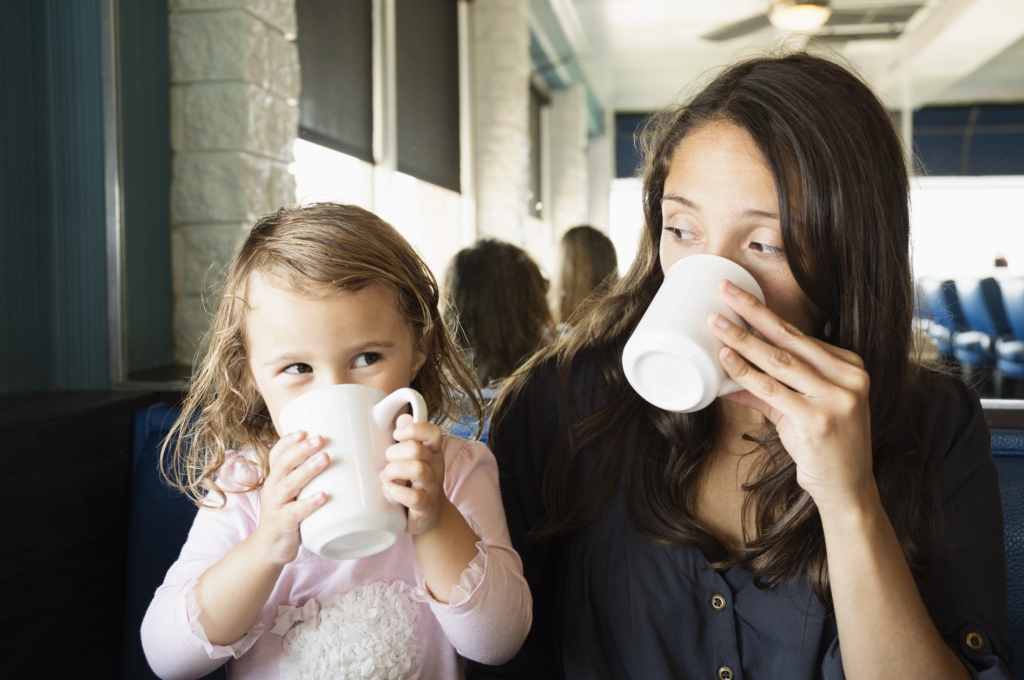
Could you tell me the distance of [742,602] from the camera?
918 mm

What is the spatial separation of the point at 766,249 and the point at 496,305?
1.80 metres

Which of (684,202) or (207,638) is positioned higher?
(684,202)

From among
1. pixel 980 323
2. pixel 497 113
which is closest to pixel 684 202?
pixel 497 113

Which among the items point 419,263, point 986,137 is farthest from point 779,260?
point 986,137

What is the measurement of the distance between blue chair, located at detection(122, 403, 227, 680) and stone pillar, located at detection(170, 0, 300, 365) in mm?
577

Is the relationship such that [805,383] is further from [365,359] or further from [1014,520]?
[1014,520]

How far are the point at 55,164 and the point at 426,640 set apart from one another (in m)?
1.08

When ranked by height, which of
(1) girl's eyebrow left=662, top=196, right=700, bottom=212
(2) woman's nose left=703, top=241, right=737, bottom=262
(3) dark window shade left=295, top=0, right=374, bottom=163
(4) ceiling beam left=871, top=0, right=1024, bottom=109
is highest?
(4) ceiling beam left=871, top=0, right=1024, bottom=109

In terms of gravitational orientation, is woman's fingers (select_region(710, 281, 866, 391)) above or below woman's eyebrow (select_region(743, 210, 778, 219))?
below

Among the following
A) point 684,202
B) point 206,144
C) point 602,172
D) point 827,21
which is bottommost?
point 684,202

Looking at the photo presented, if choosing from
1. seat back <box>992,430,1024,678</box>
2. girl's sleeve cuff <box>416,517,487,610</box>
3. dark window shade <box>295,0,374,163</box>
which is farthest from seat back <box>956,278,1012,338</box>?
girl's sleeve cuff <box>416,517,487,610</box>

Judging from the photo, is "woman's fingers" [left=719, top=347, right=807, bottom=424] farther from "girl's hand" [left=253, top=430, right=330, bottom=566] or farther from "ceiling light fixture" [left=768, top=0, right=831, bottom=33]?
"ceiling light fixture" [left=768, top=0, right=831, bottom=33]

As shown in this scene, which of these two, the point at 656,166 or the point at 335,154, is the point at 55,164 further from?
the point at 335,154

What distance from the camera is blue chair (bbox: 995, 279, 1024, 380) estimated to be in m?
5.19
